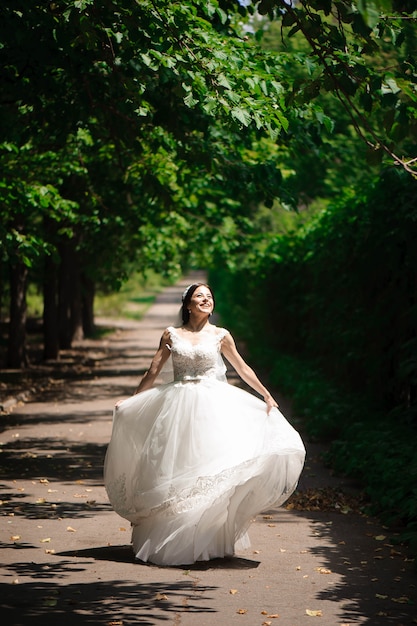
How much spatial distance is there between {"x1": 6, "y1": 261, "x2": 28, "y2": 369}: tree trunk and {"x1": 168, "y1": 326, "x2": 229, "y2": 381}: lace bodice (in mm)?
16851

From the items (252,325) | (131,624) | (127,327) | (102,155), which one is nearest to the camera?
(131,624)

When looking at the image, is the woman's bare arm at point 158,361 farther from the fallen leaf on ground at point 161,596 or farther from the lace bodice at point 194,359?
→ the fallen leaf on ground at point 161,596

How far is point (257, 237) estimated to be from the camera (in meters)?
28.6

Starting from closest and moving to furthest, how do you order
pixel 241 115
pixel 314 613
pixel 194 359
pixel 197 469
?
1. pixel 314 613
2. pixel 197 469
3. pixel 194 359
4. pixel 241 115

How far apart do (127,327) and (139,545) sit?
4157 cm

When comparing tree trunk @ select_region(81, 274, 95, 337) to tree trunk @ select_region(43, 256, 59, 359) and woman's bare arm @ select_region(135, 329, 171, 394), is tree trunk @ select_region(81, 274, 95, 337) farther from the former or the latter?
woman's bare arm @ select_region(135, 329, 171, 394)

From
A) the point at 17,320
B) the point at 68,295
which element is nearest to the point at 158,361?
the point at 17,320

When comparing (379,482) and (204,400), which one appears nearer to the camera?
(204,400)

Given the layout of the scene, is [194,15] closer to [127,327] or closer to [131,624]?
[131,624]

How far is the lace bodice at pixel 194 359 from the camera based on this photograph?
8016mm

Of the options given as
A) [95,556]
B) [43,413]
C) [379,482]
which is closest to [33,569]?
[95,556]

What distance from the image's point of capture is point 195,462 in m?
7.56

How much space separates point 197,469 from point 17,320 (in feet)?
57.7

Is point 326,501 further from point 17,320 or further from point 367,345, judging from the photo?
point 17,320
